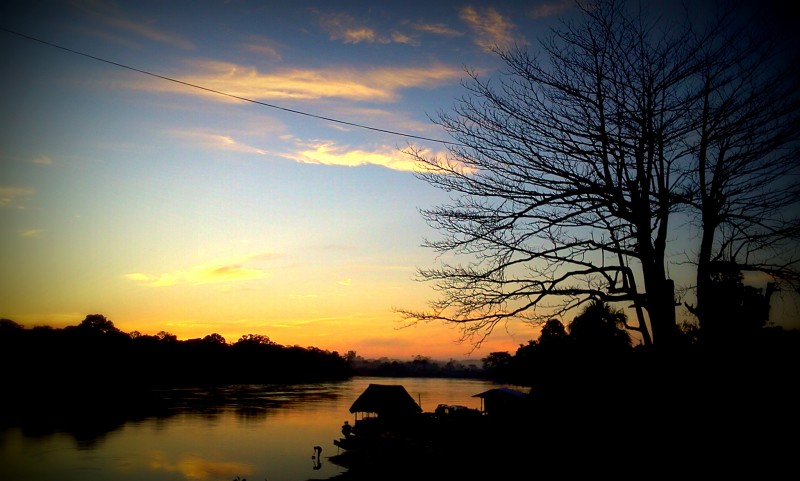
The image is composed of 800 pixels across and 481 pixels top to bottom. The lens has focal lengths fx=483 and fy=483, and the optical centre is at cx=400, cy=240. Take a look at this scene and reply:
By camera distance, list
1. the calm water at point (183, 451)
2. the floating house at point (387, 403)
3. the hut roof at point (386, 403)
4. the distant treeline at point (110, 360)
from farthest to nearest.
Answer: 1. the distant treeline at point (110, 360)
2. the hut roof at point (386, 403)
3. the floating house at point (387, 403)
4. the calm water at point (183, 451)

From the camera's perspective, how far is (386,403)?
4269 centimetres

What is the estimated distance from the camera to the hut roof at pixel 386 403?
42.1 meters

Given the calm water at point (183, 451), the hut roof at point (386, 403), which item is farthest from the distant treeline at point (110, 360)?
the hut roof at point (386, 403)

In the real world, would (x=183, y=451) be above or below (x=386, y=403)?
below

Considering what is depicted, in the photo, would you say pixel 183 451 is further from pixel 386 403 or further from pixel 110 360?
pixel 110 360

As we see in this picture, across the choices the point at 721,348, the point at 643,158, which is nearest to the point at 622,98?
the point at 643,158

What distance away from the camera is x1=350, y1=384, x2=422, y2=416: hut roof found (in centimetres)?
4206

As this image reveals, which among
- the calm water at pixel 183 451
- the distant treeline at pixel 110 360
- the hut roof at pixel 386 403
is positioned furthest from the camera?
the distant treeline at pixel 110 360

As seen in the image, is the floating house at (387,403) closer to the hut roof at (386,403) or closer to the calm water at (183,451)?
the hut roof at (386,403)

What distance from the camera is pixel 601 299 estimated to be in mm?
7266

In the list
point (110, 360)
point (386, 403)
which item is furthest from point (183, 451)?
point (110, 360)

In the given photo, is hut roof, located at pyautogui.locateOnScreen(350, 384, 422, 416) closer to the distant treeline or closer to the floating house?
the floating house

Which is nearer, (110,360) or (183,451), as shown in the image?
(183,451)

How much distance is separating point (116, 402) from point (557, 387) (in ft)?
340
